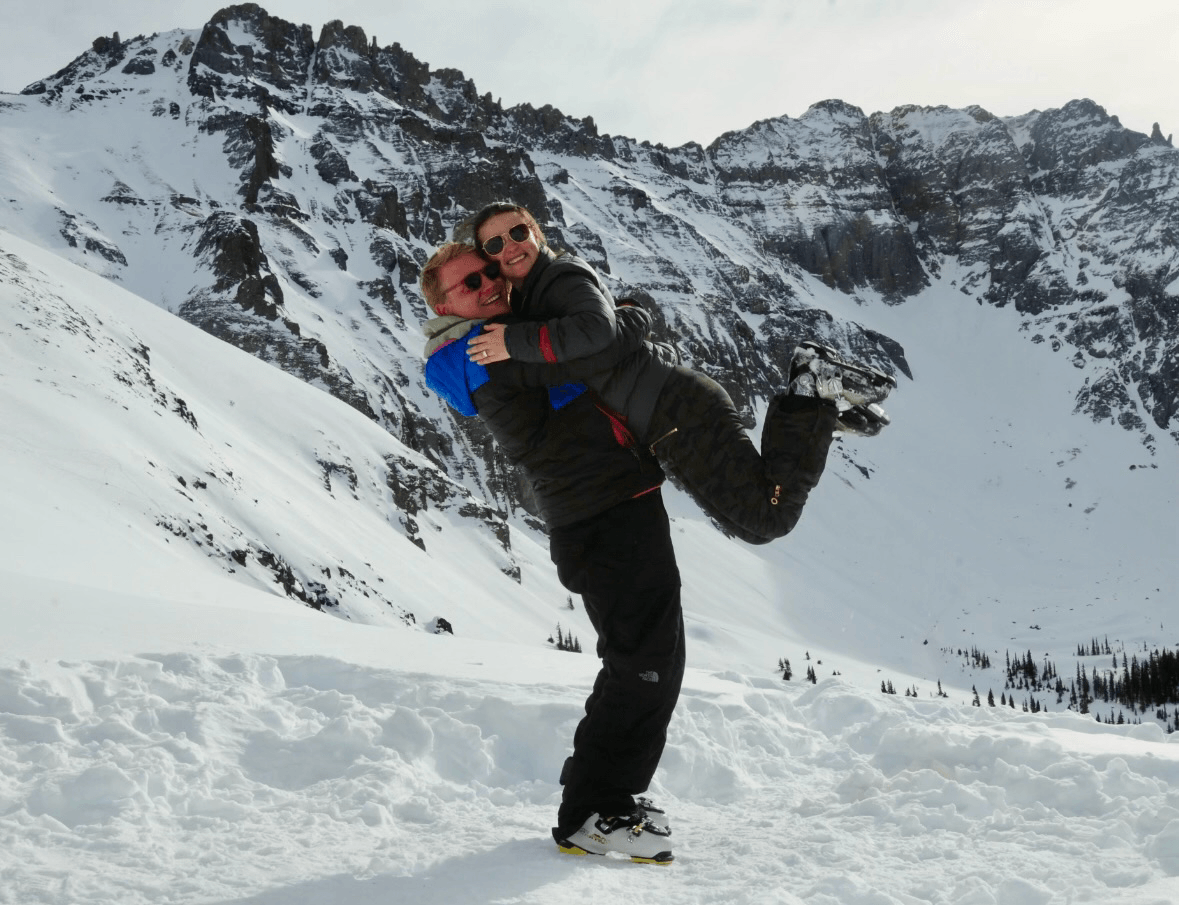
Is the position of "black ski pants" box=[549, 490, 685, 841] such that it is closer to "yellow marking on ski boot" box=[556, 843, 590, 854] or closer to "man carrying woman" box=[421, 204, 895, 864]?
"man carrying woman" box=[421, 204, 895, 864]

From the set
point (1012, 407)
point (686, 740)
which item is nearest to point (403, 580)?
point (686, 740)

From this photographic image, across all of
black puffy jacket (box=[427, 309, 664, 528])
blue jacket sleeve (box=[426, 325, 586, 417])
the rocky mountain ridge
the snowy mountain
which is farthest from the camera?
the rocky mountain ridge

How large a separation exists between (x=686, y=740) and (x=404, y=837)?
2.21 metres

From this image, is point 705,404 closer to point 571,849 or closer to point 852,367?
point 852,367

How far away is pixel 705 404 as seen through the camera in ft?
14.5

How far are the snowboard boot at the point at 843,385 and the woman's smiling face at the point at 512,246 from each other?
1.44 meters

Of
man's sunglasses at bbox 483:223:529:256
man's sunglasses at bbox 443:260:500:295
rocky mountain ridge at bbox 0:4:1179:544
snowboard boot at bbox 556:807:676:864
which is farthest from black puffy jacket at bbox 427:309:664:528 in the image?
rocky mountain ridge at bbox 0:4:1179:544

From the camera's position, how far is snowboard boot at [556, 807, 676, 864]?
385cm

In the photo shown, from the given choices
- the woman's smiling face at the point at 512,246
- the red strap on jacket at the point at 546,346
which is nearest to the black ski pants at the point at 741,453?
the red strap on jacket at the point at 546,346

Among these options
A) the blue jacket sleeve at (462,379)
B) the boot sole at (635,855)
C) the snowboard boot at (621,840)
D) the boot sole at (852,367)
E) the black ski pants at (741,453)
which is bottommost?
the boot sole at (635,855)

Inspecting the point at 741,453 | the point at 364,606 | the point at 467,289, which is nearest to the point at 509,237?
the point at 467,289

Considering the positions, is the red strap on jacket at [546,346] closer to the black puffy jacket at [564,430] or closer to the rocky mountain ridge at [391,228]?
the black puffy jacket at [564,430]

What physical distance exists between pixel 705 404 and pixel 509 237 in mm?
1306

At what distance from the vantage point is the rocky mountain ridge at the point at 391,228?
7688 cm
